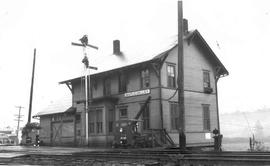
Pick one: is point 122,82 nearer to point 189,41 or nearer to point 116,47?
point 189,41

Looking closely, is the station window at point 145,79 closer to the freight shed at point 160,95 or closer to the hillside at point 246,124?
the freight shed at point 160,95

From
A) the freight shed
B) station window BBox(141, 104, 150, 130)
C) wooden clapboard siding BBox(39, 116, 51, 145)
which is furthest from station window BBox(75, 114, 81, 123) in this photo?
station window BBox(141, 104, 150, 130)

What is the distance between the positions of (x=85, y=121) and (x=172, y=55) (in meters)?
8.85

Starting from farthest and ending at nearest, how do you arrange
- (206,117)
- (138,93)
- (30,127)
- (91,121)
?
(30,127)
(91,121)
(206,117)
(138,93)

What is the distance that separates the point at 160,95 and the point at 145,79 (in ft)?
6.54

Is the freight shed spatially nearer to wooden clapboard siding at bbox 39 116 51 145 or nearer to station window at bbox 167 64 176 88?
station window at bbox 167 64 176 88

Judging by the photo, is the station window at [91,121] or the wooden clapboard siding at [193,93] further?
the station window at [91,121]

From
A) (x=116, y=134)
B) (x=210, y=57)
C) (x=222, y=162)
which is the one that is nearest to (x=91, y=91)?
(x=116, y=134)

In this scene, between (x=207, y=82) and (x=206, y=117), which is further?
(x=207, y=82)

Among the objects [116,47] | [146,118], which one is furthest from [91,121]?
[116,47]

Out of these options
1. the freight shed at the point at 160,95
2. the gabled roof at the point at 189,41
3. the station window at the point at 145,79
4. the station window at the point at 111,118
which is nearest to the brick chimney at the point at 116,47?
the freight shed at the point at 160,95

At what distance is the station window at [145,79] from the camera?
25.5m

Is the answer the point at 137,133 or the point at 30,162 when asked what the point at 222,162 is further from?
the point at 137,133

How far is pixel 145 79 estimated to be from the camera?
2572 cm
